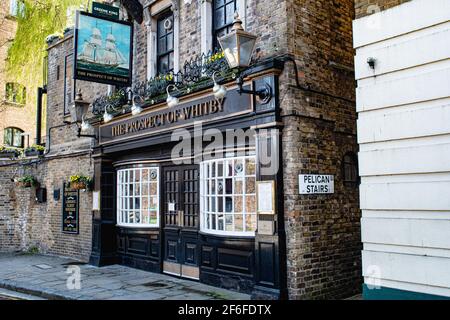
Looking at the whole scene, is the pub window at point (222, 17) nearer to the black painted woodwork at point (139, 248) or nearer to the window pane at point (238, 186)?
the window pane at point (238, 186)

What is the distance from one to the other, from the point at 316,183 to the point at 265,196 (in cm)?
94

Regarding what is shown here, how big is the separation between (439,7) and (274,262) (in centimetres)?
433

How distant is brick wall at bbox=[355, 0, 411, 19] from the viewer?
219 inches

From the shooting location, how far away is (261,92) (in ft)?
24.3

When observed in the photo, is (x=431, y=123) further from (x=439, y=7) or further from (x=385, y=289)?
(x=385, y=289)

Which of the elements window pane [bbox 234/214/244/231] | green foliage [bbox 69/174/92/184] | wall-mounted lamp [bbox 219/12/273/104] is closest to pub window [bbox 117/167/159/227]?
green foliage [bbox 69/174/92/184]

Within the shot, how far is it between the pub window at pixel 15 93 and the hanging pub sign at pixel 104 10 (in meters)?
14.1

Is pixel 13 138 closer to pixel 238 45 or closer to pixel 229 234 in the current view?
pixel 229 234

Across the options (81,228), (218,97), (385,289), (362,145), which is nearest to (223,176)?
(218,97)

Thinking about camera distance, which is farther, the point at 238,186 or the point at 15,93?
the point at 15,93

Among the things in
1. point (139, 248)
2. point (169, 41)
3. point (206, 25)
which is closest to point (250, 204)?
point (206, 25)

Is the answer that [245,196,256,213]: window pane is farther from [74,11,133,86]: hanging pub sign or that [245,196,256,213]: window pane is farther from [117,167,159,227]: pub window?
[74,11,133,86]: hanging pub sign

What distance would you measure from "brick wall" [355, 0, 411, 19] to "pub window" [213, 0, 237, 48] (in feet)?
11.1

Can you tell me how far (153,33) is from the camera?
11.0 meters
